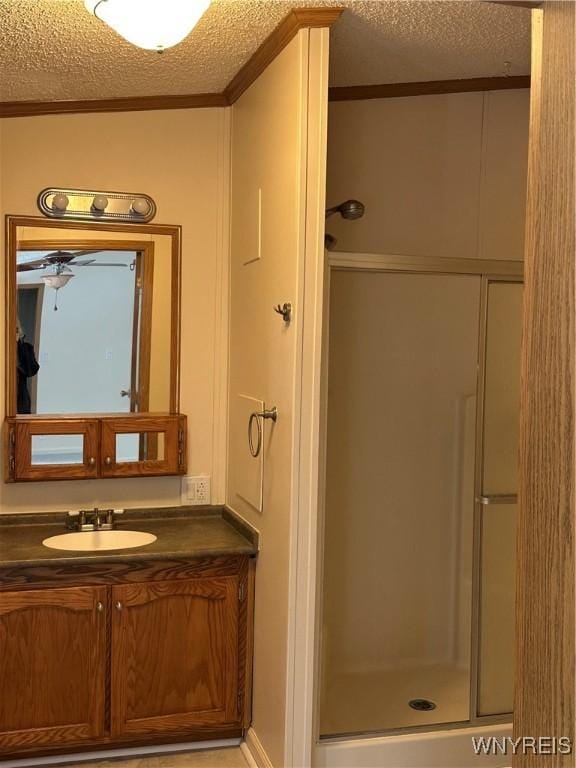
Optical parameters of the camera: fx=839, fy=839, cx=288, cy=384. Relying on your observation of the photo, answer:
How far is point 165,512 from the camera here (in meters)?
3.51

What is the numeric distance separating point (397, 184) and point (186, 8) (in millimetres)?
1583

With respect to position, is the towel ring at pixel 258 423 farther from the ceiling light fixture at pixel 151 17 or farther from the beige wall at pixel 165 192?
the ceiling light fixture at pixel 151 17

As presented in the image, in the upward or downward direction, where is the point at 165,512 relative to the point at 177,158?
downward

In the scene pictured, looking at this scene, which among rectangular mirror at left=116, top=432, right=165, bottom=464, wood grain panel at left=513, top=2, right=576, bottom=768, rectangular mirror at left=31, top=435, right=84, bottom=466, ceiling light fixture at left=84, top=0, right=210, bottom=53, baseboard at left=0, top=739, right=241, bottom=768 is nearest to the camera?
wood grain panel at left=513, top=2, right=576, bottom=768

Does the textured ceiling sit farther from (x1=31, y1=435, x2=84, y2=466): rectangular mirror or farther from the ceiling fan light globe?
(x1=31, y1=435, x2=84, y2=466): rectangular mirror

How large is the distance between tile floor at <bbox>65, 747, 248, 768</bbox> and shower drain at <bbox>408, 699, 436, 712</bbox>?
0.68 m

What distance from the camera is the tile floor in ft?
10.0

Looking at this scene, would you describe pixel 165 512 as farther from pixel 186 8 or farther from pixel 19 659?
pixel 186 8

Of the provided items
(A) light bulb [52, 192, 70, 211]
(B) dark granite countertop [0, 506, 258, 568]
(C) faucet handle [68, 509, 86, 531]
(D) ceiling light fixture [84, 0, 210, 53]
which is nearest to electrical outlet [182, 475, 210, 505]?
(B) dark granite countertop [0, 506, 258, 568]

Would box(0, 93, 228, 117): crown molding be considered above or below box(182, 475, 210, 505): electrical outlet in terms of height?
above

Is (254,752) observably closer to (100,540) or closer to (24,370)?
(100,540)

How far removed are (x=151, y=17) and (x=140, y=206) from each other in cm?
138

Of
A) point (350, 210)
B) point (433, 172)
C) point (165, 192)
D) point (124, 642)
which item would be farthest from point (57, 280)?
point (433, 172)

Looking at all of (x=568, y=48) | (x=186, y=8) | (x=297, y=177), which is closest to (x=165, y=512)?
(x=297, y=177)
